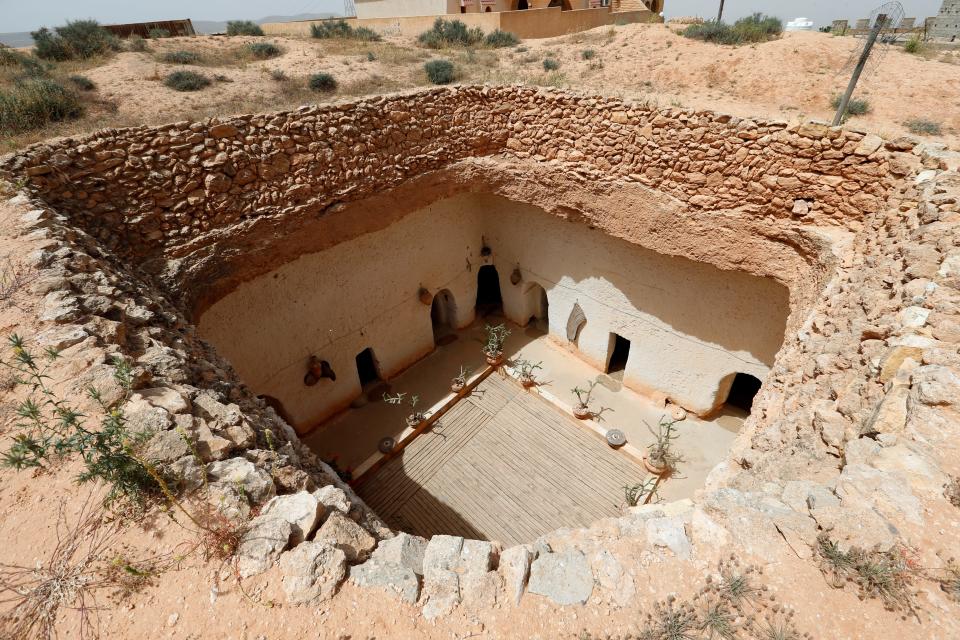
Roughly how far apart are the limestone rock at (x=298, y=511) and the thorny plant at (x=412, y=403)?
5.79 m

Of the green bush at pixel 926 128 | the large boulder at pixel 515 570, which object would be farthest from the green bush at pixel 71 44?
the green bush at pixel 926 128

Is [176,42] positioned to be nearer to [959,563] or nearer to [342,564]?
[342,564]

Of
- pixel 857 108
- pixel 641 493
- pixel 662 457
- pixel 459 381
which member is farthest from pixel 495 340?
pixel 857 108

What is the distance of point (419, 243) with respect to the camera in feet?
29.6

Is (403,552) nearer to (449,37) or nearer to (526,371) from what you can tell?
(526,371)

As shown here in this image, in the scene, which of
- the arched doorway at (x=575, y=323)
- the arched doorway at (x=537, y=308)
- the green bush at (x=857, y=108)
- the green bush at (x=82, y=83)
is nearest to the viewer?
the green bush at (x=857, y=108)

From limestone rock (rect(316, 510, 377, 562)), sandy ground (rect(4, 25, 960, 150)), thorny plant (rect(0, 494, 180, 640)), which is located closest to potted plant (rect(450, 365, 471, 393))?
sandy ground (rect(4, 25, 960, 150))

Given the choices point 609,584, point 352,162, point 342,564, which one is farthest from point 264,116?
point 609,584

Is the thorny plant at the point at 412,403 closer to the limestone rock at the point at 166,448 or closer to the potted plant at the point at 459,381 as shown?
the potted plant at the point at 459,381

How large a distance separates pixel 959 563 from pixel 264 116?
744cm

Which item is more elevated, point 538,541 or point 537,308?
point 538,541

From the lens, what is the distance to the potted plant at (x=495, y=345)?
9.84 metres

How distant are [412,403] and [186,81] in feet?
23.2

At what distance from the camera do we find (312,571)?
229 cm
